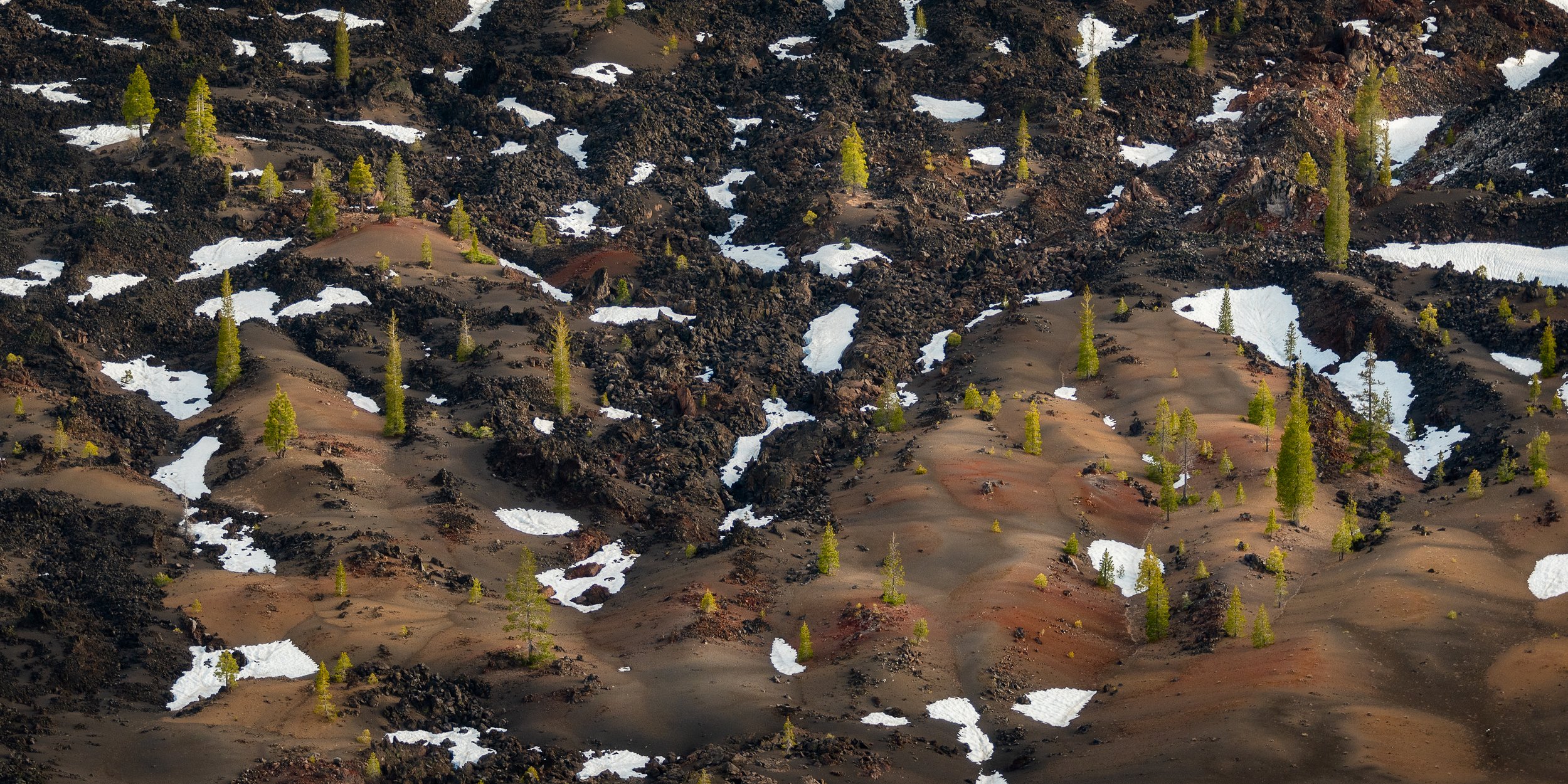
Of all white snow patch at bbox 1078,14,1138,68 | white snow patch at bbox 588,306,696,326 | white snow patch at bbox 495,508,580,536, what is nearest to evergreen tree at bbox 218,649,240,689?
white snow patch at bbox 495,508,580,536

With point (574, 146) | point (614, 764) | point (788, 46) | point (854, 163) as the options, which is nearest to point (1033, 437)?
point (614, 764)

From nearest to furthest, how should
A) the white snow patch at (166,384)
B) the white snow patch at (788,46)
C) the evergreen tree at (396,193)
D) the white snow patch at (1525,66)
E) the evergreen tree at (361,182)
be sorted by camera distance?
the white snow patch at (166,384), the evergreen tree at (396,193), the evergreen tree at (361,182), the white snow patch at (1525,66), the white snow patch at (788,46)

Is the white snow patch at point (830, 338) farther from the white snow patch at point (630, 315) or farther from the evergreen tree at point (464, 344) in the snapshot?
the evergreen tree at point (464, 344)

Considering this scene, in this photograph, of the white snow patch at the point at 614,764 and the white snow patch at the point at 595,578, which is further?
the white snow patch at the point at 595,578

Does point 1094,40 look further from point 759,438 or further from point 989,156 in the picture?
point 759,438

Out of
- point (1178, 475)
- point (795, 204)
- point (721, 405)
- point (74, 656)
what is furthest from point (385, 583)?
point (795, 204)

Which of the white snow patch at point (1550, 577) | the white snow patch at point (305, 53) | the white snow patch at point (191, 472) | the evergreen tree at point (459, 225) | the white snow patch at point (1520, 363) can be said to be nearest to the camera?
the white snow patch at point (1550, 577)

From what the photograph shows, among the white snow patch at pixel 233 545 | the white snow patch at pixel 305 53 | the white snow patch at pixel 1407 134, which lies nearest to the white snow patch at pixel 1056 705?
the white snow patch at pixel 233 545
